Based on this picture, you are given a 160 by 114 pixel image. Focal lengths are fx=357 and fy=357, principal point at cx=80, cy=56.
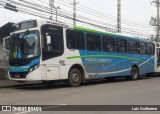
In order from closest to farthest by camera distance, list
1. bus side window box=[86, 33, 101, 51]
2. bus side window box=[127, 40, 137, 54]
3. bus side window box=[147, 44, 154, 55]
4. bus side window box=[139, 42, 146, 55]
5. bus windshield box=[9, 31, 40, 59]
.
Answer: bus windshield box=[9, 31, 40, 59] < bus side window box=[86, 33, 101, 51] < bus side window box=[127, 40, 137, 54] < bus side window box=[139, 42, 146, 55] < bus side window box=[147, 44, 154, 55]

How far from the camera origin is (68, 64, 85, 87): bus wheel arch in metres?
19.0

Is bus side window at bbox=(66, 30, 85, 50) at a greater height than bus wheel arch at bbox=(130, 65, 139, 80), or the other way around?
bus side window at bbox=(66, 30, 85, 50)

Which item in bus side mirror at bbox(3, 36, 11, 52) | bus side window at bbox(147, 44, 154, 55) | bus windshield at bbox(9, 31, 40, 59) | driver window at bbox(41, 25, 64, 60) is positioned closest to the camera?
bus windshield at bbox(9, 31, 40, 59)

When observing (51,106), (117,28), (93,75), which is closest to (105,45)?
(93,75)

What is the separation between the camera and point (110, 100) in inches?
522

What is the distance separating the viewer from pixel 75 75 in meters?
19.3

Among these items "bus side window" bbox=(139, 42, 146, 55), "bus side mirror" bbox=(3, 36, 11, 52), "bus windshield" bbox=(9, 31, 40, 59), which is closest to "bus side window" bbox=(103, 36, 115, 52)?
"bus side window" bbox=(139, 42, 146, 55)

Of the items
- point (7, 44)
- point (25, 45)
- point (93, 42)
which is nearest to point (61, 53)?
point (25, 45)

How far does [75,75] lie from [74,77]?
127 mm

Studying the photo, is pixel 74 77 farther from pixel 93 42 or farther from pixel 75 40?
pixel 93 42

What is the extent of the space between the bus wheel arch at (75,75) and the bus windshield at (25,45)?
267 centimetres

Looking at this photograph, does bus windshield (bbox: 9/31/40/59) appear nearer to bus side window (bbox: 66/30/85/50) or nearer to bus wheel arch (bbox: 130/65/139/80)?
bus side window (bbox: 66/30/85/50)

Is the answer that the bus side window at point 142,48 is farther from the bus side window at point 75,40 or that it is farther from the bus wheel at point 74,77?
the bus wheel at point 74,77

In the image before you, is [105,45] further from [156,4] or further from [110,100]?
[156,4]
